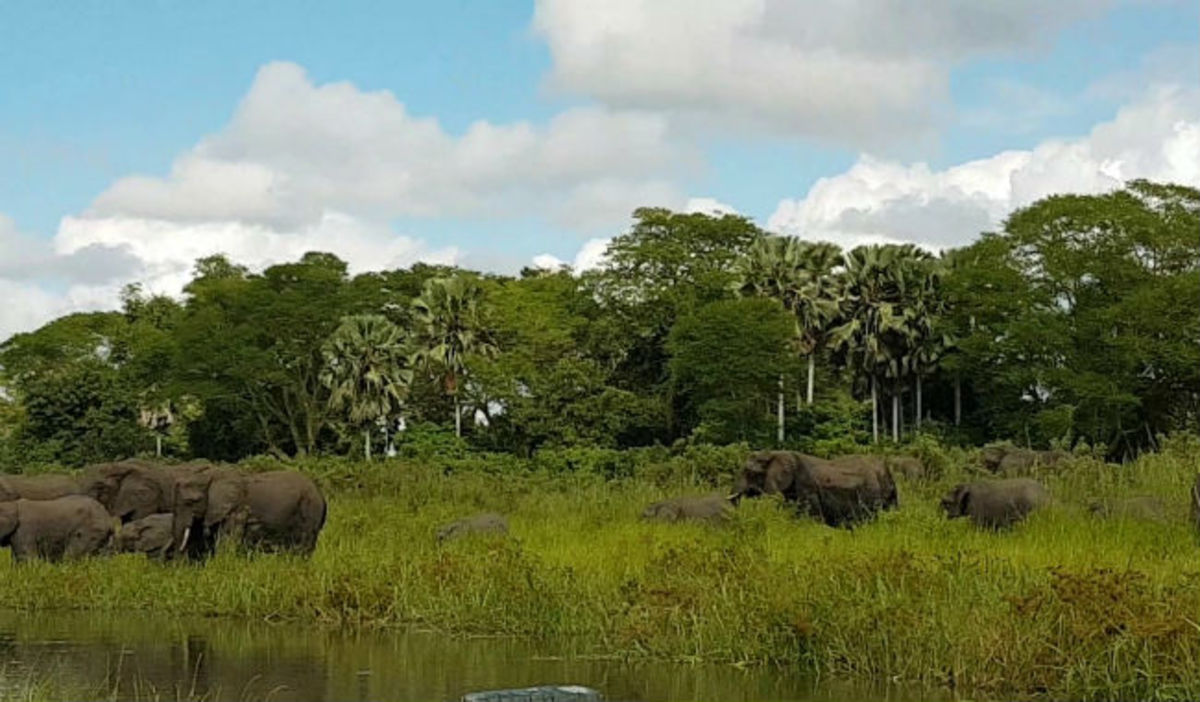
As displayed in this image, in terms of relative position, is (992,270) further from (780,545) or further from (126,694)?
(126,694)

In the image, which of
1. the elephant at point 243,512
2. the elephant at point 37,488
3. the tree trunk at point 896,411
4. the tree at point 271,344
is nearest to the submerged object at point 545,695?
the elephant at point 243,512

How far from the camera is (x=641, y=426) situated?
5581 centimetres

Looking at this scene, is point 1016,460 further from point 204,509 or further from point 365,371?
point 365,371

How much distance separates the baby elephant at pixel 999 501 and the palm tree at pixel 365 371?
35316 millimetres

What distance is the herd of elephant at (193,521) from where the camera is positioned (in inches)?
795

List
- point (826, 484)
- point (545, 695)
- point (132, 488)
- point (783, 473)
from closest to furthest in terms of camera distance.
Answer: point (545, 695), point (826, 484), point (783, 473), point (132, 488)

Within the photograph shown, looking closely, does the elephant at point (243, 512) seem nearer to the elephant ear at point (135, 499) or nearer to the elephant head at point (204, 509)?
the elephant head at point (204, 509)

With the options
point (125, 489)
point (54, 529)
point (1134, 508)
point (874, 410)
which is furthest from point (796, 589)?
point (874, 410)

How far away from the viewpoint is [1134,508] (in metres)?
19.6

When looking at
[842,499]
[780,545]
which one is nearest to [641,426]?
[842,499]

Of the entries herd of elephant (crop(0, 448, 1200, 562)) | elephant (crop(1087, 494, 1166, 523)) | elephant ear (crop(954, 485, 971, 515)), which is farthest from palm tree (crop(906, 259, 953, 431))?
elephant (crop(1087, 494, 1166, 523))

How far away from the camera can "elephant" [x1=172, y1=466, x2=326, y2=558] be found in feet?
66.1

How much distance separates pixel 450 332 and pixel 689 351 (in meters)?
10.3

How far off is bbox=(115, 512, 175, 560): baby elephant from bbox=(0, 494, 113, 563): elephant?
0.33 metres
